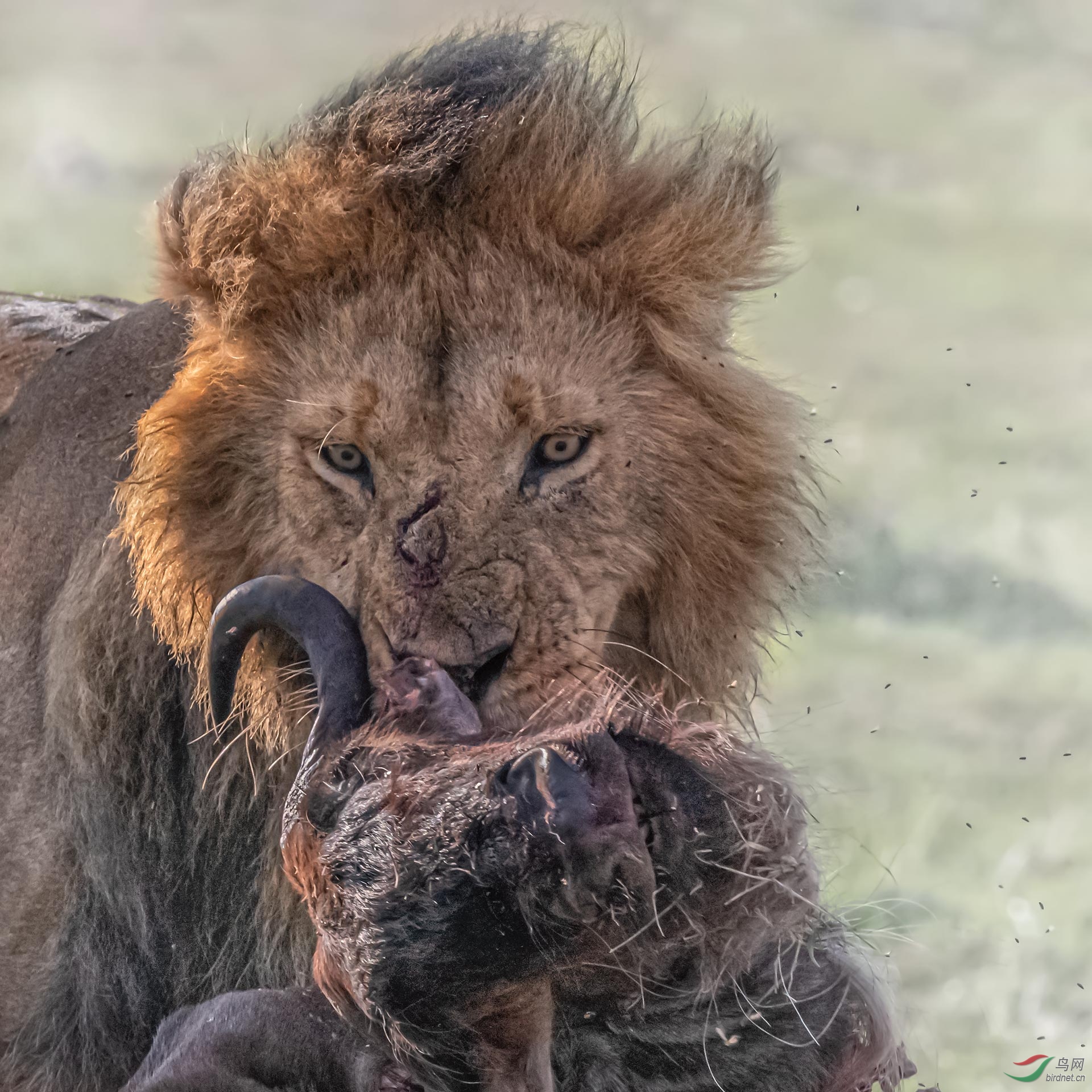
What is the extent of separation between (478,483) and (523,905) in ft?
2.52

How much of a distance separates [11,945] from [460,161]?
5.98 ft

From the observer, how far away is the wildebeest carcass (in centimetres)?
189

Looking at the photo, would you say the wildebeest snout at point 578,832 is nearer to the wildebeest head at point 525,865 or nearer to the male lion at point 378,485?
the wildebeest head at point 525,865

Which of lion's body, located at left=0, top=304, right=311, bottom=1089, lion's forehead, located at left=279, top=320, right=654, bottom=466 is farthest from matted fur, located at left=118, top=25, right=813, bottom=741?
lion's body, located at left=0, top=304, right=311, bottom=1089

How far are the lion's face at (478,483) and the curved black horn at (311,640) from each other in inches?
2.7

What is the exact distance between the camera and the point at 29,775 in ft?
10.3

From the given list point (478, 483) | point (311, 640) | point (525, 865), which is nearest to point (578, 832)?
point (525, 865)

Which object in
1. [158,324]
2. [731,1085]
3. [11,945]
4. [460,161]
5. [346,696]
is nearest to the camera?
[346,696]

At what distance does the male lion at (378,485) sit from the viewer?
96.0 inches

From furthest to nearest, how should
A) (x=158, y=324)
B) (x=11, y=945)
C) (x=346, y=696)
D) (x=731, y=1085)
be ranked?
(x=158, y=324) < (x=11, y=945) < (x=731, y=1085) < (x=346, y=696)

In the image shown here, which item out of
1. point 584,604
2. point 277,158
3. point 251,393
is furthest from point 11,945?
point 277,158

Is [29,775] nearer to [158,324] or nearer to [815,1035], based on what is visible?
[158,324]

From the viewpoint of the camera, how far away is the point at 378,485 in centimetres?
245

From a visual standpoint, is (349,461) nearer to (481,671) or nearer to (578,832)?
(481,671)
